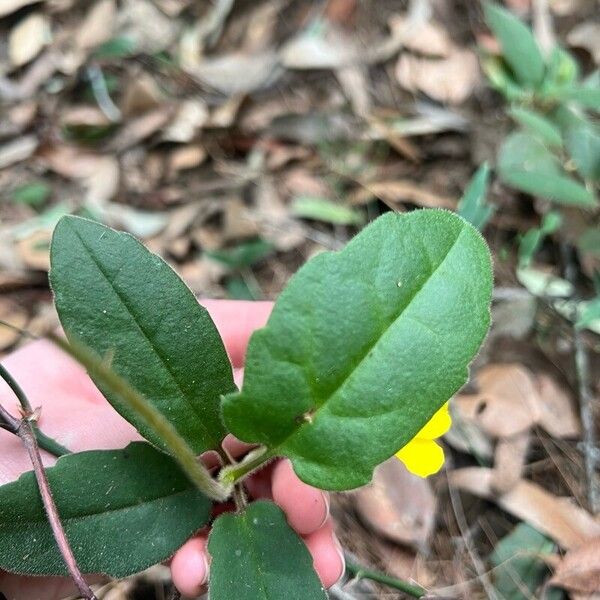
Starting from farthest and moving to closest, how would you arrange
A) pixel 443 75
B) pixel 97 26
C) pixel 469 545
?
pixel 97 26 < pixel 443 75 < pixel 469 545

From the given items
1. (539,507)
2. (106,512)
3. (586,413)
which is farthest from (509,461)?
(106,512)

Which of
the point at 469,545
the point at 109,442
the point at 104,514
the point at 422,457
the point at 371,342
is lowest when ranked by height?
the point at 469,545

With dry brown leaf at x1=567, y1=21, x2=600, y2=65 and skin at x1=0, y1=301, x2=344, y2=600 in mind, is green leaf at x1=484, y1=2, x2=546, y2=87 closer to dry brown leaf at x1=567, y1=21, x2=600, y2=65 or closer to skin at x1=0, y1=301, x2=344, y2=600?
dry brown leaf at x1=567, y1=21, x2=600, y2=65

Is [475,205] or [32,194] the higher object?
[475,205]

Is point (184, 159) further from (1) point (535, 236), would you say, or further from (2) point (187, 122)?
(1) point (535, 236)

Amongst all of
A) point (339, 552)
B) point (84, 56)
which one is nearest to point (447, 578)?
point (339, 552)

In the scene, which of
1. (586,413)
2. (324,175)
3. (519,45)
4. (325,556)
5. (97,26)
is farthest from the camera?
(97,26)
